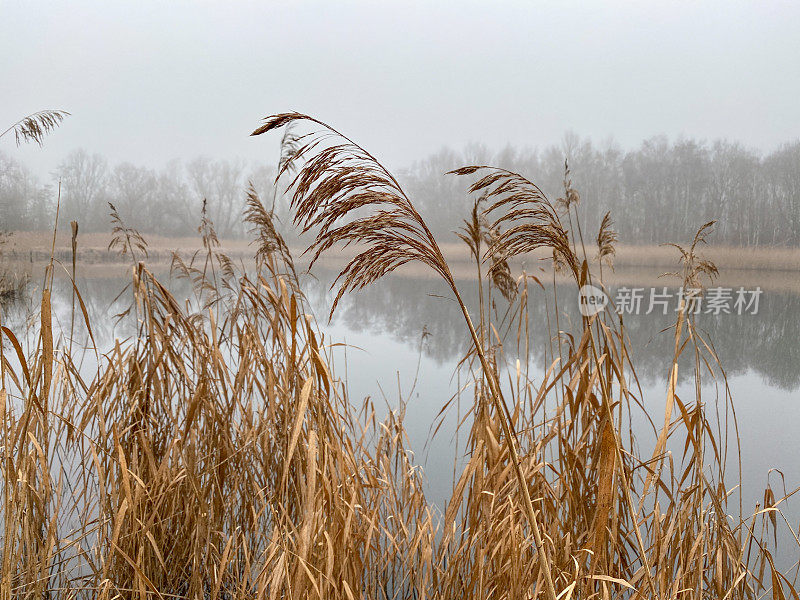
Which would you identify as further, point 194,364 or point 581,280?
point 194,364

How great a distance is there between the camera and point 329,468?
4.77 feet

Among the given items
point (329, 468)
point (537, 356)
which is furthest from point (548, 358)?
point (537, 356)

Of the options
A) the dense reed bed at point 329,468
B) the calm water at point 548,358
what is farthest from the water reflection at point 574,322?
the dense reed bed at point 329,468

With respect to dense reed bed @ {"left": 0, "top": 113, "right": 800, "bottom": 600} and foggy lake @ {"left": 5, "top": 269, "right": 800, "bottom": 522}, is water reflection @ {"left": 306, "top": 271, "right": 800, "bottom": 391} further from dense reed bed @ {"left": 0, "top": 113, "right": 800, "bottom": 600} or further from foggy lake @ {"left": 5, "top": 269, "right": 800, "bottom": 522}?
dense reed bed @ {"left": 0, "top": 113, "right": 800, "bottom": 600}

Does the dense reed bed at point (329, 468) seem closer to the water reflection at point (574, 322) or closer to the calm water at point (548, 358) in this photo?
the calm water at point (548, 358)

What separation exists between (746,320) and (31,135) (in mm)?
13401

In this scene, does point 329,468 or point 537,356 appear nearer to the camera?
point 329,468

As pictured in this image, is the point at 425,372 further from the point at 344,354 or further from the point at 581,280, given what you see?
the point at 581,280

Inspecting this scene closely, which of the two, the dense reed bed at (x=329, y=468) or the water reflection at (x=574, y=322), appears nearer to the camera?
the dense reed bed at (x=329, y=468)

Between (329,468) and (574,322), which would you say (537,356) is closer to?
(574,322)

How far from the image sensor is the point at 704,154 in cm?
1572

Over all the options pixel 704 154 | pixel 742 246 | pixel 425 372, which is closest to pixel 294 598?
pixel 425 372

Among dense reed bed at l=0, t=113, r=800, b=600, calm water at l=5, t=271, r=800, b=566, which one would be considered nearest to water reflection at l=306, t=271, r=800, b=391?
calm water at l=5, t=271, r=800, b=566

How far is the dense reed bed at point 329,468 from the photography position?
1.19 m
